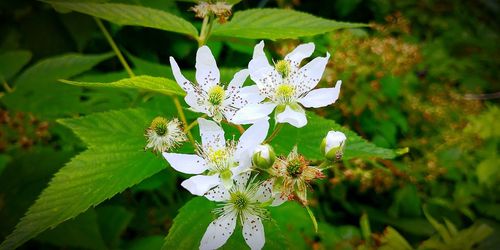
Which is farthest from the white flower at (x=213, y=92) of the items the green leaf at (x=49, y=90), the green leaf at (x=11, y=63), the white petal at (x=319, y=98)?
the green leaf at (x=11, y=63)

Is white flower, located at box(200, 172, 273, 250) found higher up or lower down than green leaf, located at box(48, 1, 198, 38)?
lower down

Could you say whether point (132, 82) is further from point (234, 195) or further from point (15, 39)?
point (15, 39)

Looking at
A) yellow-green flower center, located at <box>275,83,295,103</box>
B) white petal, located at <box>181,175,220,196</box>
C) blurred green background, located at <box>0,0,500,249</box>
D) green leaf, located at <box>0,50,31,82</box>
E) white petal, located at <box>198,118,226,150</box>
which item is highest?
green leaf, located at <box>0,50,31,82</box>

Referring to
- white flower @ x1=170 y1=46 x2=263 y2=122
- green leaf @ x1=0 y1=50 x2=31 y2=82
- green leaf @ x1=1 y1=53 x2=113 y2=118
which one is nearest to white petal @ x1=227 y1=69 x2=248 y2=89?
white flower @ x1=170 y1=46 x2=263 y2=122

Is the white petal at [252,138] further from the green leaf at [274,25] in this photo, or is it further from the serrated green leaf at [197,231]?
the green leaf at [274,25]

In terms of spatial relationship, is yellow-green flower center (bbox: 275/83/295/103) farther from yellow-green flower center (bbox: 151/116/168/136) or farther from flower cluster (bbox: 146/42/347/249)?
yellow-green flower center (bbox: 151/116/168/136)

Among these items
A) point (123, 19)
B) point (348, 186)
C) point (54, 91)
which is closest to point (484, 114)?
point (348, 186)
